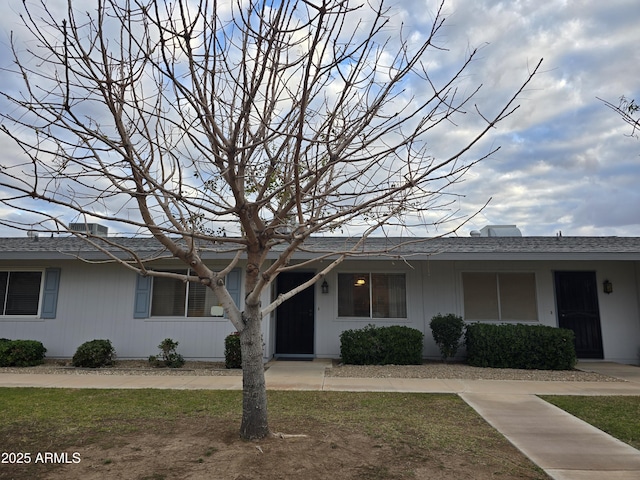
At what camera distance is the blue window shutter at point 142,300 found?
1089 centimetres

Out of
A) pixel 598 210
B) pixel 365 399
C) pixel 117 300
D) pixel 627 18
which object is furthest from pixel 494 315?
pixel 117 300

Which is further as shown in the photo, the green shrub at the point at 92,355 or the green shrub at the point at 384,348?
the green shrub at the point at 384,348

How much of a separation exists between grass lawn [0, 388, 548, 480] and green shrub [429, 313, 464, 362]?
367cm

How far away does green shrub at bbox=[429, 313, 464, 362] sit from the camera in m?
10.4

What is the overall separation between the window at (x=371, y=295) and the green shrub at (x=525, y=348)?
231 cm

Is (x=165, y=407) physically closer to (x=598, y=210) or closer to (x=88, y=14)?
(x=88, y=14)

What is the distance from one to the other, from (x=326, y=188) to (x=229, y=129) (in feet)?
3.90

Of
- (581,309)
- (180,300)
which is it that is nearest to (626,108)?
(581,309)

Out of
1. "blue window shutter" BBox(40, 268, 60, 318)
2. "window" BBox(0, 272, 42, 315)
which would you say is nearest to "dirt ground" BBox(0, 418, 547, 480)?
"blue window shutter" BBox(40, 268, 60, 318)

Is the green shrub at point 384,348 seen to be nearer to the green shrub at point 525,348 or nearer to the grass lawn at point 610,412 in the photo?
the green shrub at point 525,348

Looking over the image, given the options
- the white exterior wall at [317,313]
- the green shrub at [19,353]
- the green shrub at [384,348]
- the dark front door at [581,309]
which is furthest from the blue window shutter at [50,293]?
the dark front door at [581,309]

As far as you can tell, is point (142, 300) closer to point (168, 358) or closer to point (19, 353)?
point (168, 358)

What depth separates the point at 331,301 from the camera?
38.0ft

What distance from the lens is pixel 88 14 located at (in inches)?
148
